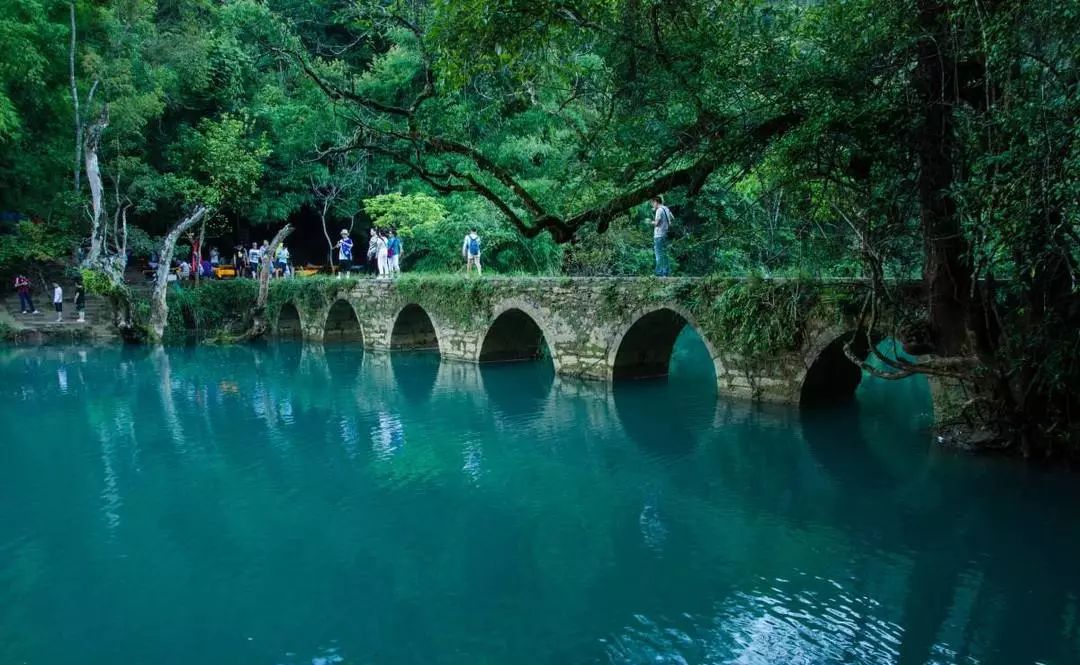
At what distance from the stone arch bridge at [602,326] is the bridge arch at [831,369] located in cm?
2

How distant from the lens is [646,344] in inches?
572

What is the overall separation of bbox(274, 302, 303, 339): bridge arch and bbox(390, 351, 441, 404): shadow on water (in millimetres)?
6308

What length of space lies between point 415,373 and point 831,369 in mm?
8255

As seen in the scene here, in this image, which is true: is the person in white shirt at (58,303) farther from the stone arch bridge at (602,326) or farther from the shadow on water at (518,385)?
the shadow on water at (518,385)

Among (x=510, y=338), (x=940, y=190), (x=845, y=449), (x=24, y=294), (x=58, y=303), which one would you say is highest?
(x=940, y=190)

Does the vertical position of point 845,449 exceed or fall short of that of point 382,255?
it falls short

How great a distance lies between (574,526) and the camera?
289 inches

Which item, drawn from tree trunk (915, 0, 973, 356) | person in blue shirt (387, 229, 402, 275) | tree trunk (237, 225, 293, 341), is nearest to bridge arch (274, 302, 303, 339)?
tree trunk (237, 225, 293, 341)

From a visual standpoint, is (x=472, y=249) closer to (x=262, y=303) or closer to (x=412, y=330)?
(x=412, y=330)

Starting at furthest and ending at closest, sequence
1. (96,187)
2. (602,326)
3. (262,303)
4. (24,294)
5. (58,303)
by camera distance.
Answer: (24,294) < (58,303) < (262,303) < (96,187) < (602,326)

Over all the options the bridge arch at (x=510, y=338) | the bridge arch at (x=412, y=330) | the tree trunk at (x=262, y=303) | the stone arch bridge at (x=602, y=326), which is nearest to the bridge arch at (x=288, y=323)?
the tree trunk at (x=262, y=303)

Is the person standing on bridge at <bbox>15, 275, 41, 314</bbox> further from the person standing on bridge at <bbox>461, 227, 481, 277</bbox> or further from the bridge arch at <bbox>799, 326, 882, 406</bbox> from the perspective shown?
the bridge arch at <bbox>799, 326, 882, 406</bbox>

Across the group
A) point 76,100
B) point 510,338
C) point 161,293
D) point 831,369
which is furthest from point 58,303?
point 831,369

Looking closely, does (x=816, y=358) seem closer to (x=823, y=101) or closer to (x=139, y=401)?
(x=823, y=101)
